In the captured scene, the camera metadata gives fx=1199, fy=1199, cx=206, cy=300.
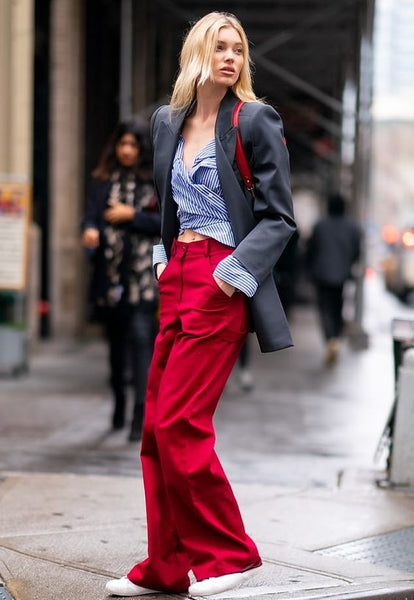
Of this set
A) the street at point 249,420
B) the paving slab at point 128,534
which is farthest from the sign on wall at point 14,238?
the paving slab at point 128,534

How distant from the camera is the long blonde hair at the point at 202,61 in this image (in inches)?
159

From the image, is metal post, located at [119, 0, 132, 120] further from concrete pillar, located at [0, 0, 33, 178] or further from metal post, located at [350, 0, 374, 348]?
concrete pillar, located at [0, 0, 33, 178]

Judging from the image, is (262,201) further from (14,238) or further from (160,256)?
(14,238)

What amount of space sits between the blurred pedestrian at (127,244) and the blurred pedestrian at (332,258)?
21.8 feet

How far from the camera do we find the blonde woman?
3965 millimetres

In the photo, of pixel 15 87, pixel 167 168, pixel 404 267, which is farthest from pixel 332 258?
pixel 404 267

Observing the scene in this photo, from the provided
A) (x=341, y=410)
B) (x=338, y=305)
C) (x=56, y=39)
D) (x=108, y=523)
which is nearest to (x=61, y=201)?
(x=56, y=39)

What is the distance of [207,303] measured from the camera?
4016 millimetres

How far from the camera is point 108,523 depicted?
5.25 m

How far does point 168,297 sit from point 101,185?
3931 mm

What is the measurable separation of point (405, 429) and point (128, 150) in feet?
8.87

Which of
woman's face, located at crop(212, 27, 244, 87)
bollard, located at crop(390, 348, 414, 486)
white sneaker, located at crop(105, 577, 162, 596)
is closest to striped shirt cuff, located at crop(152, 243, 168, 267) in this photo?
woman's face, located at crop(212, 27, 244, 87)

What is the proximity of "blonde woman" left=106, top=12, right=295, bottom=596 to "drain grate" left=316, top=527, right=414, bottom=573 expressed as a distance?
852mm

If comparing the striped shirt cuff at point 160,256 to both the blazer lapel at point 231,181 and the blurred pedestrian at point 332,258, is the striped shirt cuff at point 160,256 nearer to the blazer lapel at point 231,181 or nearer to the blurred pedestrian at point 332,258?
the blazer lapel at point 231,181
